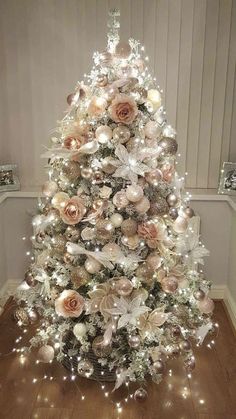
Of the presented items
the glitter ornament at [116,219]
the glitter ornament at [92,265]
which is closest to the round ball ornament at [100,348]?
the glitter ornament at [92,265]

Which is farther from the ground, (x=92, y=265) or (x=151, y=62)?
(x=151, y=62)

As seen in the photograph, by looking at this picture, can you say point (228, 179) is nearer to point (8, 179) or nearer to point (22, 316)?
point (8, 179)

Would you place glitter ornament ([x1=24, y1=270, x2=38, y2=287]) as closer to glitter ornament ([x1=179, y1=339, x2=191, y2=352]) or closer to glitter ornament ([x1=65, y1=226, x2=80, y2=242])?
glitter ornament ([x1=65, y1=226, x2=80, y2=242])

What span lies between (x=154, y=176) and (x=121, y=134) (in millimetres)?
256

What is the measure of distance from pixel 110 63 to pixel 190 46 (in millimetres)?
992

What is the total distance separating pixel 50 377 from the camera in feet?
7.95

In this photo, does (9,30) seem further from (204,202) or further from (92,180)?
(204,202)

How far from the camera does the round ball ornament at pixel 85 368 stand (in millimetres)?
2266

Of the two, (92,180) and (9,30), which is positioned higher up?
(9,30)

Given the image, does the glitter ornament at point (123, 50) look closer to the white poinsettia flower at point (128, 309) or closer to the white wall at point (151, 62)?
the white wall at point (151, 62)

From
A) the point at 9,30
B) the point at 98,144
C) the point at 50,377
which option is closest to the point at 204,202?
the point at 98,144

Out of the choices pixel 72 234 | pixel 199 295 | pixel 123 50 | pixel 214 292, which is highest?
pixel 123 50

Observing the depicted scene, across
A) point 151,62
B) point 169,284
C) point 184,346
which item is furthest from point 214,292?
point 151,62

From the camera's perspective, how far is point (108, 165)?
83.3 inches
